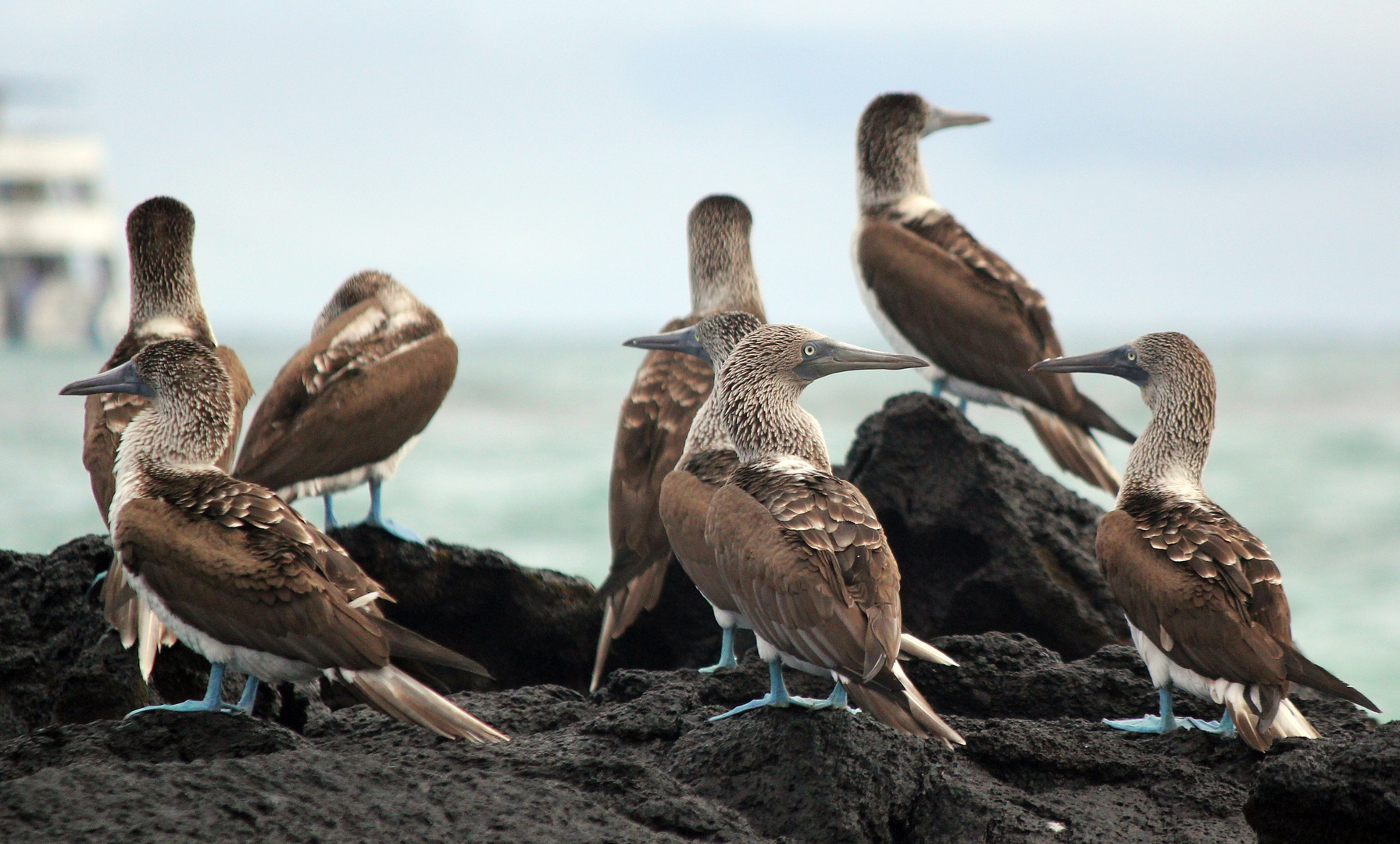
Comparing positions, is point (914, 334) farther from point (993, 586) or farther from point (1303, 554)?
point (1303, 554)

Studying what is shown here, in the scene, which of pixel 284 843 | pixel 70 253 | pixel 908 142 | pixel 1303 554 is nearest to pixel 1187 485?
pixel 284 843

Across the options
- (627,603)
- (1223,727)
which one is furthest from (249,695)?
(1223,727)

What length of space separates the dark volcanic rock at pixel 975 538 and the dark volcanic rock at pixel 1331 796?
8.13 ft

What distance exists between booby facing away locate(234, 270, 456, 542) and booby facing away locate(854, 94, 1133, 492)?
2.51 metres

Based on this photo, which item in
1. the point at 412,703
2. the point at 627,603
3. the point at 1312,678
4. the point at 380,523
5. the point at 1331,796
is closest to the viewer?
the point at 1331,796

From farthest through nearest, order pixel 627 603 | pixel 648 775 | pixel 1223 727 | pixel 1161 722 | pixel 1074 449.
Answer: pixel 1074 449 → pixel 627 603 → pixel 1161 722 → pixel 1223 727 → pixel 648 775

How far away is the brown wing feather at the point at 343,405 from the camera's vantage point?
601 centimetres

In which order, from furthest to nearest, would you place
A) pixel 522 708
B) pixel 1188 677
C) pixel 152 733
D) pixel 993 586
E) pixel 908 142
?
pixel 908 142, pixel 993 586, pixel 522 708, pixel 1188 677, pixel 152 733

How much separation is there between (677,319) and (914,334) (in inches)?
51.7

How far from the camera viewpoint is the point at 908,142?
335 inches

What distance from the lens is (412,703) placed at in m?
3.80

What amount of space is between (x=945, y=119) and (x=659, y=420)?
3554 millimetres

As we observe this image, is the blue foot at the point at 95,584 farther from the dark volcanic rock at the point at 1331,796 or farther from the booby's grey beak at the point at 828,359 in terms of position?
the dark volcanic rock at the point at 1331,796

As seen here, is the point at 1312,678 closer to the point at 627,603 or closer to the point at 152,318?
the point at 627,603
